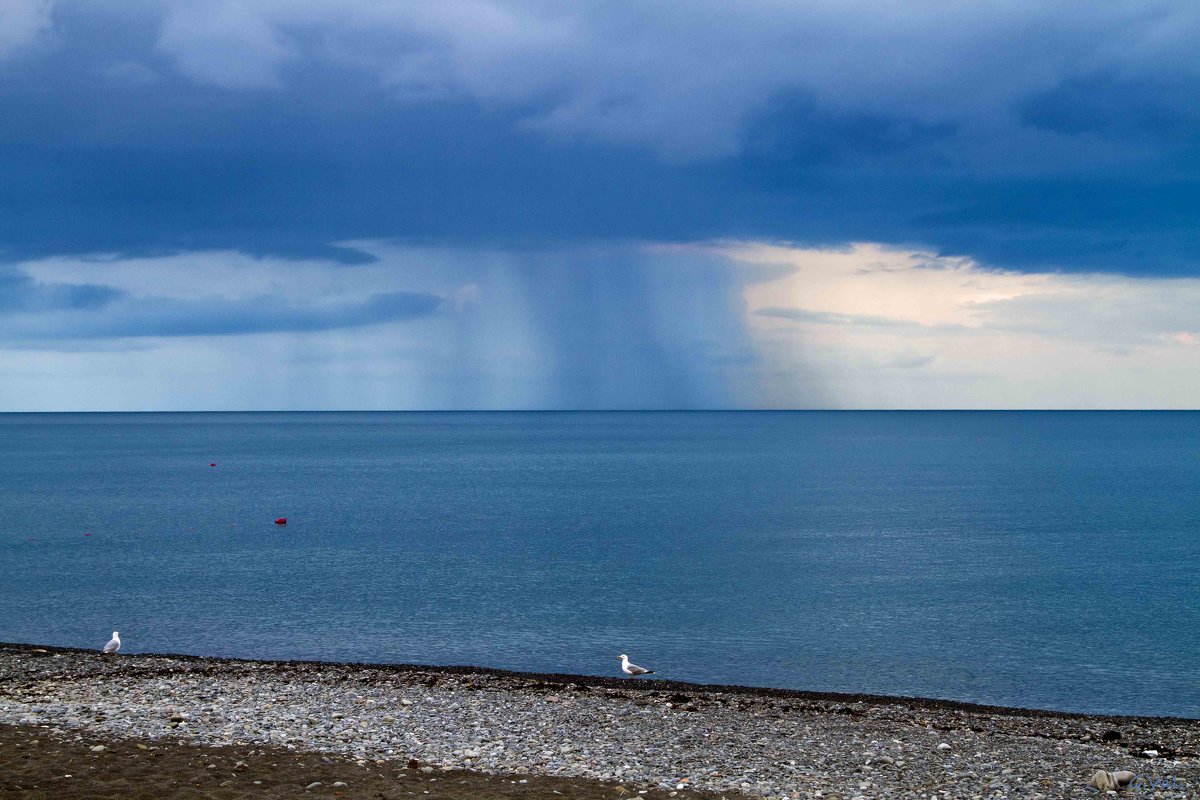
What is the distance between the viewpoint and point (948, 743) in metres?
22.3

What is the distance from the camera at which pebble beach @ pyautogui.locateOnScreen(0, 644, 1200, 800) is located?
19.0m

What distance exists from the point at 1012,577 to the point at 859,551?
11325 mm

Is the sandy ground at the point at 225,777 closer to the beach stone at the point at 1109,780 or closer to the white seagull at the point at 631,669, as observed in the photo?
the beach stone at the point at 1109,780

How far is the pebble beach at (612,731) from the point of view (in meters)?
19.0

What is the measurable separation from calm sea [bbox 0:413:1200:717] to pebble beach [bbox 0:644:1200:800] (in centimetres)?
681

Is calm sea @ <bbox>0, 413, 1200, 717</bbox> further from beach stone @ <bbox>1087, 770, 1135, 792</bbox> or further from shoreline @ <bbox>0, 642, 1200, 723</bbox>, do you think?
beach stone @ <bbox>1087, 770, 1135, 792</bbox>

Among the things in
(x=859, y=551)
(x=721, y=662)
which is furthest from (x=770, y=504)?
(x=721, y=662)

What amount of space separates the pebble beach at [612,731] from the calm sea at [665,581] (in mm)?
6812

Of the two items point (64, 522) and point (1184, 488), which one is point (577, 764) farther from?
point (1184, 488)

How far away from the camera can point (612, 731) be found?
2269cm

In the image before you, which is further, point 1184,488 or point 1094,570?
point 1184,488

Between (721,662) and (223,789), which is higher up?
(223,789)

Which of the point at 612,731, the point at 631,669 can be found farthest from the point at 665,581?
the point at 612,731

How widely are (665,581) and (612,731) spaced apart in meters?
32.6
